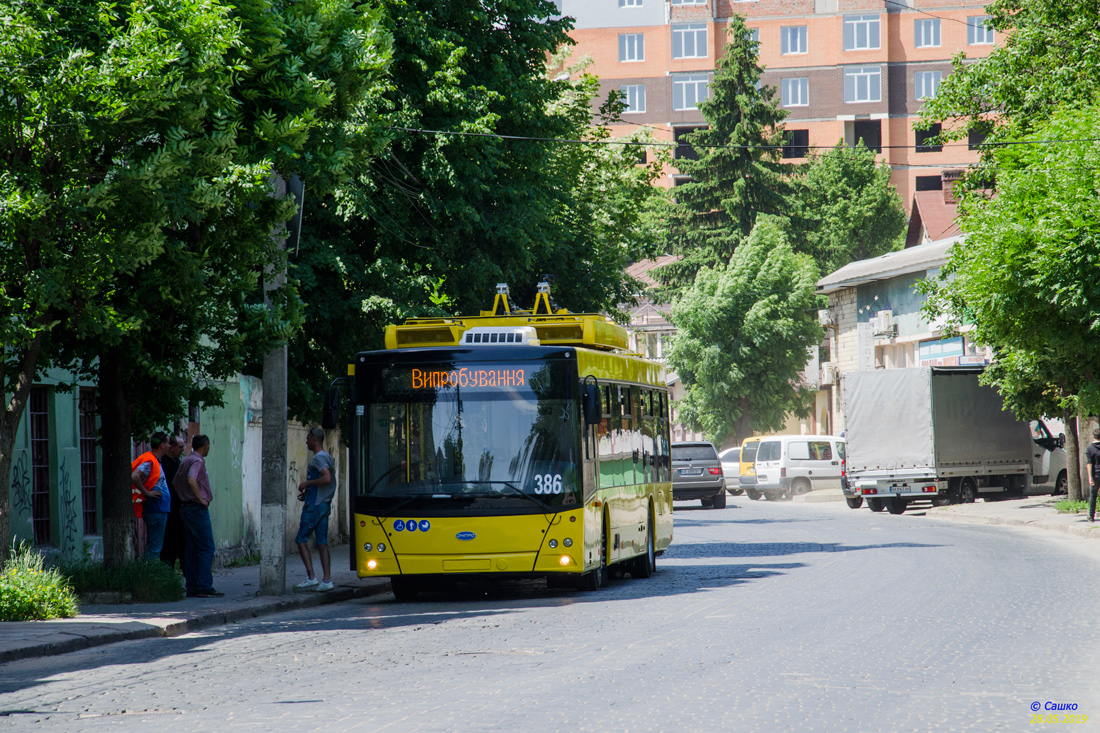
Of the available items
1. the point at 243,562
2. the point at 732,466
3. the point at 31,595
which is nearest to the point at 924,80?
the point at 732,466

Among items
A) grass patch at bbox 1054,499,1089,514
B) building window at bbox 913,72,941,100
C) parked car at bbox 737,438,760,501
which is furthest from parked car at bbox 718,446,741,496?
building window at bbox 913,72,941,100

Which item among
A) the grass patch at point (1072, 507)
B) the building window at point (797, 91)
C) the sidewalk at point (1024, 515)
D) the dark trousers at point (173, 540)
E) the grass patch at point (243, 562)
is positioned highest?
A: the building window at point (797, 91)

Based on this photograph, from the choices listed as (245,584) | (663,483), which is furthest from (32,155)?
(663,483)

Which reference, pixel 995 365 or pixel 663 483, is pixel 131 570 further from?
pixel 995 365

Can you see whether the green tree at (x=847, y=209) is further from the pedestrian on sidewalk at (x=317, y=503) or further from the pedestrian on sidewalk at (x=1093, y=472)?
the pedestrian on sidewalk at (x=317, y=503)

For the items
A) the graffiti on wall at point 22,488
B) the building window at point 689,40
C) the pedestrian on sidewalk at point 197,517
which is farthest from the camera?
the building window at point 689,40

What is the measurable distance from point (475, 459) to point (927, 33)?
86.6m

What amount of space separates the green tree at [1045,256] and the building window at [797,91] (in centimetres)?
6776

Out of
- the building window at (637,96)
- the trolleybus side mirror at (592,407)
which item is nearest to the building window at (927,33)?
the building window at (637,96)

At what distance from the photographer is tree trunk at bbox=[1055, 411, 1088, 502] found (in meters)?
33.6

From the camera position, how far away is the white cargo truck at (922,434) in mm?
36031

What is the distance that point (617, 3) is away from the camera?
3927 inches

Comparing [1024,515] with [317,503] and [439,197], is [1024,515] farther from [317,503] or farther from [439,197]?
[317,503]

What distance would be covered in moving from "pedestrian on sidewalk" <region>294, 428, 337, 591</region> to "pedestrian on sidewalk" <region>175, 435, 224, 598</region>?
1.08 meters
